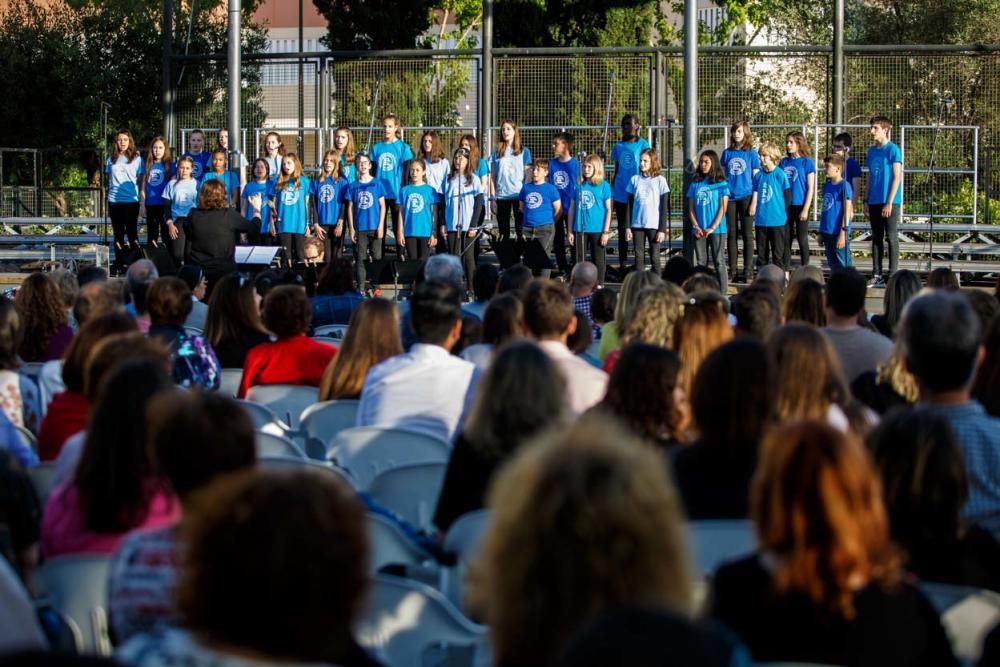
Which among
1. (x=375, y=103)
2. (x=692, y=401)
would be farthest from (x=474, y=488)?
(x=375, y=103)

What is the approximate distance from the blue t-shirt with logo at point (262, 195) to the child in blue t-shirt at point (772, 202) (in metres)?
5.89

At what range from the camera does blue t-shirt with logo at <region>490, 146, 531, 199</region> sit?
59.8 ft

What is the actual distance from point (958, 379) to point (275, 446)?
2492 mm

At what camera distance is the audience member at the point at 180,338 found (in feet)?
23.4

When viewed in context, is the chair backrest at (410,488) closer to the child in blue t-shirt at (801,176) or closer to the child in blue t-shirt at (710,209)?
the child in blue t-shirt at (710,209)

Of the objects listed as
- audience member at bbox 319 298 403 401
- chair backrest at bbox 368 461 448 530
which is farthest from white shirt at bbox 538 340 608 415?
audience member at bbox 319 298 403 401

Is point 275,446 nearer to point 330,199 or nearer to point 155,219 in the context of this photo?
point 330,199

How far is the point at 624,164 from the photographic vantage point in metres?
18.1

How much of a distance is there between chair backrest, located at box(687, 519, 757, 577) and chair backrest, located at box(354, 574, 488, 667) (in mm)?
594

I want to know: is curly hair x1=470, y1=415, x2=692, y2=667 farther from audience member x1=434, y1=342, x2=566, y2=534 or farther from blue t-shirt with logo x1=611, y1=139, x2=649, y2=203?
blue t-shirt with logo x1=611, y1=139, x2=649, y2=203

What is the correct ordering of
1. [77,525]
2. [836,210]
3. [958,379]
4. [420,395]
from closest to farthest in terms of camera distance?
1. [77,525]
2. [958,379]
3. [420,395]
4. [836,210]

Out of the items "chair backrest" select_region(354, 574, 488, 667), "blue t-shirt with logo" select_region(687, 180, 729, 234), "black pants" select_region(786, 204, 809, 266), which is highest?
"blue t-shirt with logo" select_region(687, 180, 729, 234)

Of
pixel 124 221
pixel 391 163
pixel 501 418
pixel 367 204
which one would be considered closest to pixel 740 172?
pixel 391 163

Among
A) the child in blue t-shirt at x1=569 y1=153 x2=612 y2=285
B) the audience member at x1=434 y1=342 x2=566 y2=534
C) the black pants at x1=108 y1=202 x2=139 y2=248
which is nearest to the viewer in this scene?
the audience member at x1=434 y1=342 x2=566 y2=534
